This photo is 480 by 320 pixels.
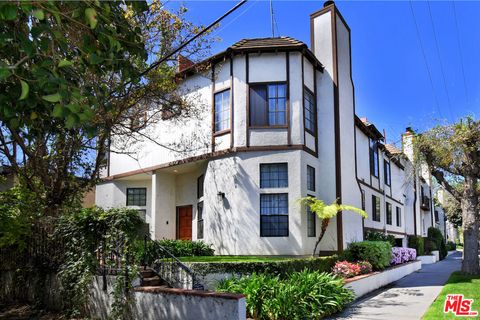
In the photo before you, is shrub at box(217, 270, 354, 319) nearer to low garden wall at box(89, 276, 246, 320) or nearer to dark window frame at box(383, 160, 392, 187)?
low garden wall at box(89, 276, 246, 320)

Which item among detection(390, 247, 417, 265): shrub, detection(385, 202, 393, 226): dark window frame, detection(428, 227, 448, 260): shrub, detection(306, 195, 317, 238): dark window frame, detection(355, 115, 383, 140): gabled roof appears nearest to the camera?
detection(306, 195, 317, 238): dark window frame

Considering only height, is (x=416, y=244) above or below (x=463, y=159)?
below

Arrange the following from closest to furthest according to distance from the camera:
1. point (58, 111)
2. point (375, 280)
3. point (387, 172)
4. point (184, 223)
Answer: point (58, 111), point (375, 280), point (184, 223), point (387, 172)

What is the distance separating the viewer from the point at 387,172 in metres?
31.0

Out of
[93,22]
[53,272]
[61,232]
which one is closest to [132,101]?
[61,232]

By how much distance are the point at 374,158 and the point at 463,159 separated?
9050 millimetres

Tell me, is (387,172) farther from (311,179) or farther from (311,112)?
(311,179)

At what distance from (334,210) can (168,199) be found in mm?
8307

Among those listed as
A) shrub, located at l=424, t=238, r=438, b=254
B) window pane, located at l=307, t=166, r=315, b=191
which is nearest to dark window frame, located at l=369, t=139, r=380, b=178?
window pane, located at l=307, t=166, r=315, b=191

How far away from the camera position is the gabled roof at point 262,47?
1717 centimetres

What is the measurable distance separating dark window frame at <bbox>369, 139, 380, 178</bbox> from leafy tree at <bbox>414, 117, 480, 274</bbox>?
693 centimetres

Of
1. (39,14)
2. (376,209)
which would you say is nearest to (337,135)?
(376,209)

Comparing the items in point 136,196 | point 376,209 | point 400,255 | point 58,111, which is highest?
point 136,196

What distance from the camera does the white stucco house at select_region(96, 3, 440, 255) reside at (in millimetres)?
16609
